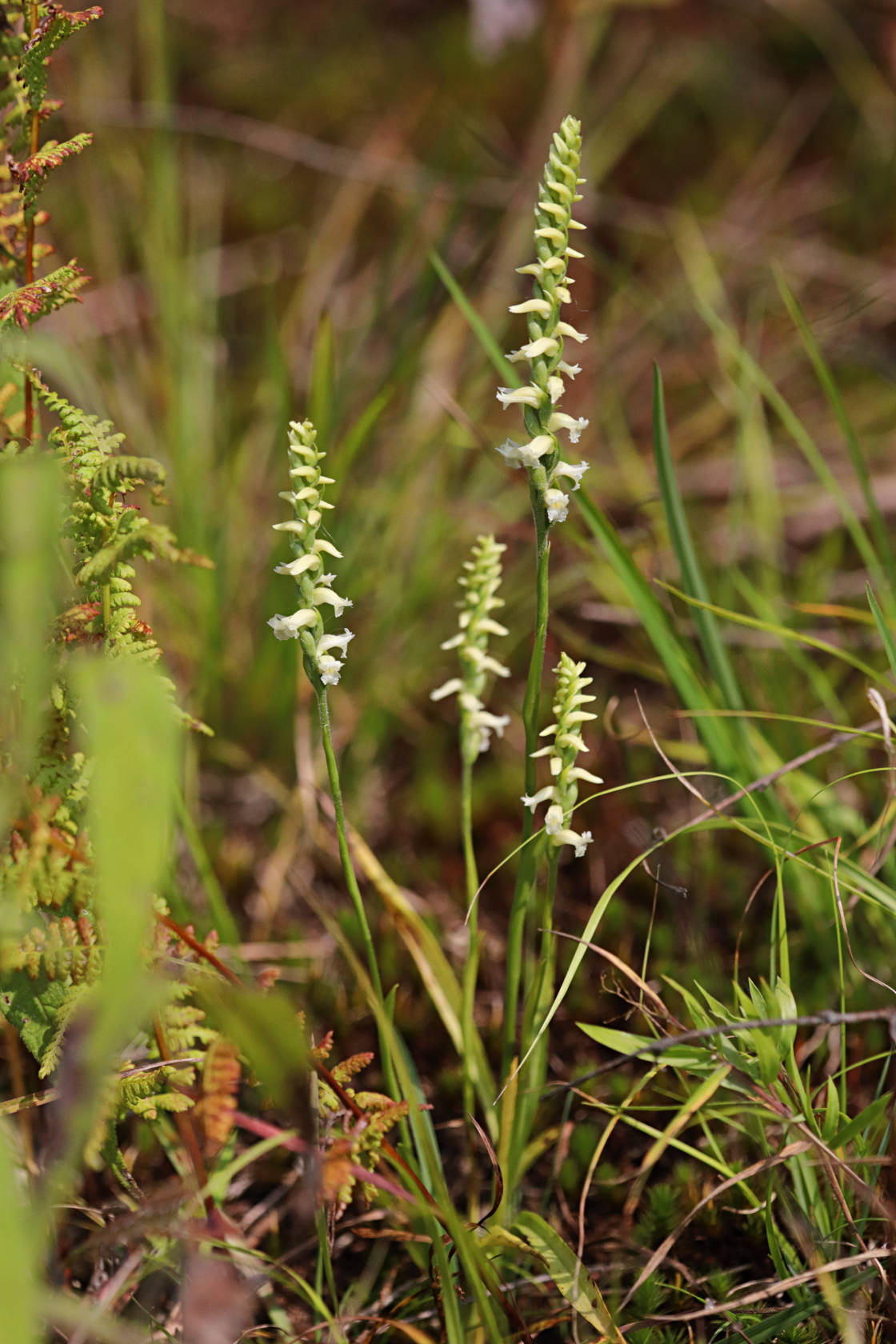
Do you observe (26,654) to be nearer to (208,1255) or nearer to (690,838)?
(208,1255)

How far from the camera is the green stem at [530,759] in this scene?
3.44 feet

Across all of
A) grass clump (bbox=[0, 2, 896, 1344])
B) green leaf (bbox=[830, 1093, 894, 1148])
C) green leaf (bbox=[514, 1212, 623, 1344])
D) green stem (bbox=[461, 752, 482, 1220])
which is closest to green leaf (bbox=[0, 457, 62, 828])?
grass clump (bbox=[0, 2, 896, 1344])

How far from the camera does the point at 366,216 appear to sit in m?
3.67

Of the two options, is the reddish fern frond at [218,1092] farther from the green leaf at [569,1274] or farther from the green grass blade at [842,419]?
the green grass blade at [842,419]

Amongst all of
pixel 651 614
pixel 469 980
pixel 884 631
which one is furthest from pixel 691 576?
pixel 469 980

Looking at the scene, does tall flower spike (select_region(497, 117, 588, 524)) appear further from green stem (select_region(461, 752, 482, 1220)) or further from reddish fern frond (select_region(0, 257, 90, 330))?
reddish fern frond (select_region(0, 257, 90, 330))

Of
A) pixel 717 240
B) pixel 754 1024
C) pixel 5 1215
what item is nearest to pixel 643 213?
pixel 717 240

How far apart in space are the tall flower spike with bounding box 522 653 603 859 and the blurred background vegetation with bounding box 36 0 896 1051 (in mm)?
A: 135

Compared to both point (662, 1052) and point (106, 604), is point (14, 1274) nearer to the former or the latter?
point (106, 604)

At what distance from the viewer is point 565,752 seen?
1.13 meters

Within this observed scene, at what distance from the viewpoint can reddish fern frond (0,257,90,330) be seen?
1.06 metres

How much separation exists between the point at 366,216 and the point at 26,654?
3430 mm

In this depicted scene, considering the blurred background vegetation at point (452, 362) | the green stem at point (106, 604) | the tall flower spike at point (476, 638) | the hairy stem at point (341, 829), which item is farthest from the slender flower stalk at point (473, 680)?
the green stem at point (106, 604)

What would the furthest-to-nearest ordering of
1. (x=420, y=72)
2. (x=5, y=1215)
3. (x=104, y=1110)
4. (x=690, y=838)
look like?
(x=420, y=72) → (x=690, y=838) → (x=104, y=1110) → (x=5, y=1215)
